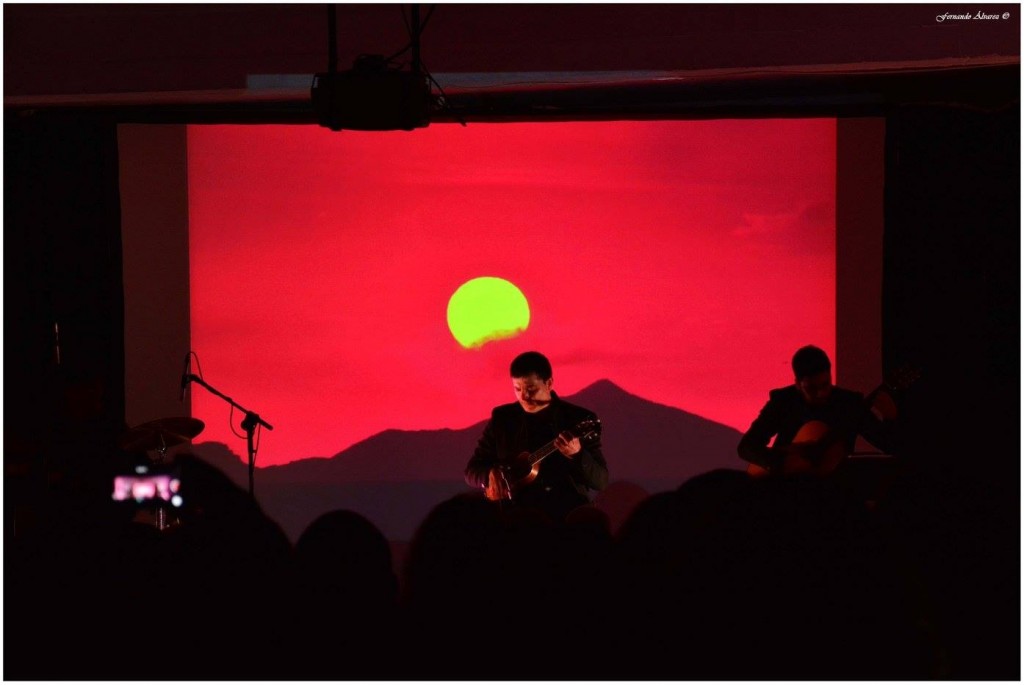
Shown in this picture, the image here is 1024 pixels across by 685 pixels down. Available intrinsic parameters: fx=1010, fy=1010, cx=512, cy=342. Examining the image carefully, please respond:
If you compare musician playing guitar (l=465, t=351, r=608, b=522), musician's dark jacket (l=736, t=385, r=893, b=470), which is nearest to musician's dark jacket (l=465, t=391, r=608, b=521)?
musician playing guitar (l=465, t=351, r=608, b=522)

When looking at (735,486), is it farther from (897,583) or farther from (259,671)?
(259,671)

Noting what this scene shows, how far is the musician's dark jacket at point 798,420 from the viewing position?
4242mm

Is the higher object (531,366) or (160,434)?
(531,366)

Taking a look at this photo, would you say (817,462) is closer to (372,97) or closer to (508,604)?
(372,97)

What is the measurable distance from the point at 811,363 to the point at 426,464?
7.98 ft

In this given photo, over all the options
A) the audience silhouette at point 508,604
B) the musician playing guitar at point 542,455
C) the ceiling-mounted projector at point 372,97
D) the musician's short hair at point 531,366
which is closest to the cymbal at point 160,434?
the musician playing guitar at point 542,455

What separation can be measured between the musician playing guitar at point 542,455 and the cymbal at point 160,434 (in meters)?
1.40

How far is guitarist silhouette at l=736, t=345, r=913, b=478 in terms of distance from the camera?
4.20m

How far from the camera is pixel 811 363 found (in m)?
4.19

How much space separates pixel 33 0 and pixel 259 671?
3409mm

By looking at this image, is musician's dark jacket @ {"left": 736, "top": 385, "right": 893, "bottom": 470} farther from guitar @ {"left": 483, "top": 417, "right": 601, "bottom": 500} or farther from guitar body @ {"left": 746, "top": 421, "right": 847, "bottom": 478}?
guitar @ {"left": 483, "top": 417, "right": 601, "bottom": 500}

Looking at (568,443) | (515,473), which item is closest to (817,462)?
(568,443)

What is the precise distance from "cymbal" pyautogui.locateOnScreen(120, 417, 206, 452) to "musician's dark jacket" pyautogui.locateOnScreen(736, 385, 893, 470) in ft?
8.17

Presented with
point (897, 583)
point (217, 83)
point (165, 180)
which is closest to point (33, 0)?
point (217, 83)
